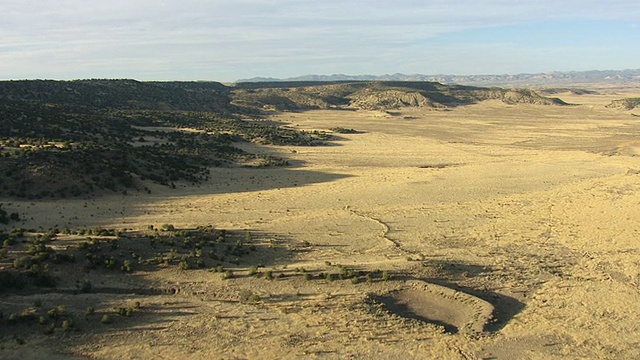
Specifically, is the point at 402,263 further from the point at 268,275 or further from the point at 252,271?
the point at 252,271

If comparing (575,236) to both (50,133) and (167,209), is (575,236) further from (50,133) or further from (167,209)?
(50,133)

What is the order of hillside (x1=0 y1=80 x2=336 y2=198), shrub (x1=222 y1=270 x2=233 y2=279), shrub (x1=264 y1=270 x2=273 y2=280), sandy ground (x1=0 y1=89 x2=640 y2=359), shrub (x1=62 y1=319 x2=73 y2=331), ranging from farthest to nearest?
1. hillside (x1=0 y1=80 x2=336 y2=198)
2. shrub (x1=264 y1=270 x2=273 y2=280)
3. shrub (x1=222 y1=270 x2=233 y2=279)
4. sandy ground (x1=0 y1=89 x2=640 y2=359)
5. shrub (x1=62 y1=319 x2=73 y2=331)

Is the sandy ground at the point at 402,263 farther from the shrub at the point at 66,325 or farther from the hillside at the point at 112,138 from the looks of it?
the hillside at the point at 112,138

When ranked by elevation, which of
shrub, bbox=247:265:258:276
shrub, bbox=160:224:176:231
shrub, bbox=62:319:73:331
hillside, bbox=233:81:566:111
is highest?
hillside, bbox=233:81:566:111

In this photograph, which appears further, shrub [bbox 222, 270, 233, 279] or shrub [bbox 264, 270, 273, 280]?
shrub [bbox 264, 270, 273, 280]

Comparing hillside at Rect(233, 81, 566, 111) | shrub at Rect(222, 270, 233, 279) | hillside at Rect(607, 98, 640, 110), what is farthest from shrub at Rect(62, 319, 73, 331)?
hillside at Rect(607, 98, 640, 110)

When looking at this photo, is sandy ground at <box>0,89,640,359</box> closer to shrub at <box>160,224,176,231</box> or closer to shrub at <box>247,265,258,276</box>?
shrub at <box>247,265,258,276</box>

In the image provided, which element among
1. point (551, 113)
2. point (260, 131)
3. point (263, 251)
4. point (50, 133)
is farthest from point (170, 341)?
point (551, 113)

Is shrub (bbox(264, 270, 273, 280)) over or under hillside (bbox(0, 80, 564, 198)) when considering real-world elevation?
under
